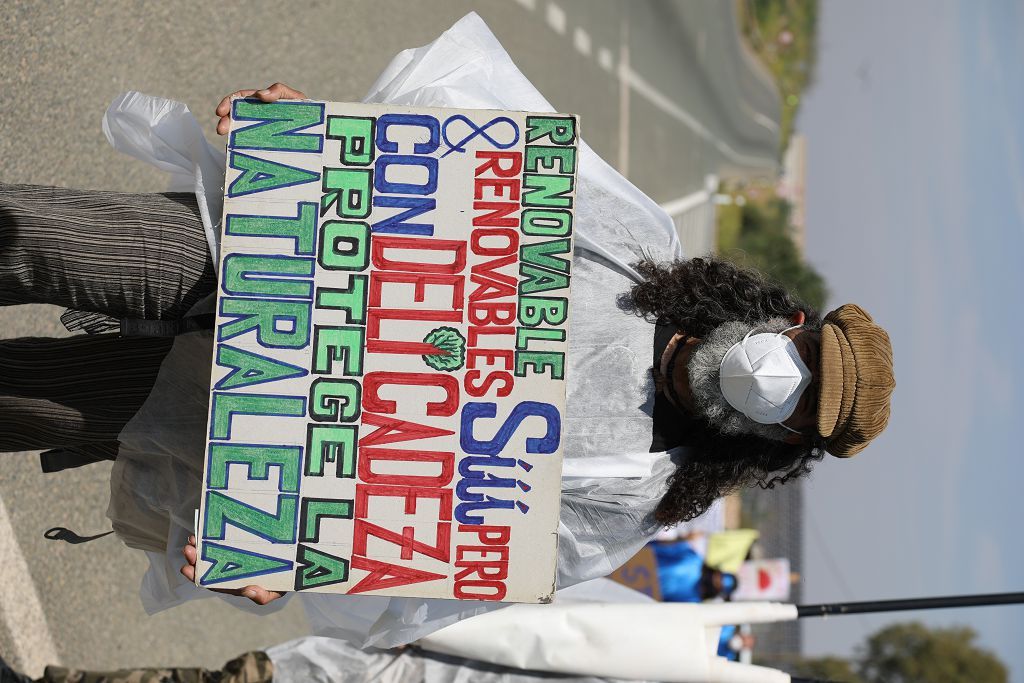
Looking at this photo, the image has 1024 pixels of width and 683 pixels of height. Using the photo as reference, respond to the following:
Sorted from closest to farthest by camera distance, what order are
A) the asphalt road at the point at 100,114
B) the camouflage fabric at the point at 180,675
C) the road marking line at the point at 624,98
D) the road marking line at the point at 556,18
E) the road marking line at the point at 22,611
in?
the camouflage fabric at the point at 180,675, the road marking line at the point at 22,611, the asphalt road at the point at 100,114, the road marking line at the point at 556,18, the road marking line at the point at 624,98

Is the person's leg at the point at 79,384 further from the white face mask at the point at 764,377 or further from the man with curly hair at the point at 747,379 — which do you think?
the white face mask at the point at 764,377

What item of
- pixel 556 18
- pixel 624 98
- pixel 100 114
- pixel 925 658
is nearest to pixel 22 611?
pixel 100 114

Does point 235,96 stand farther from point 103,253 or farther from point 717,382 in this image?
point 717,382

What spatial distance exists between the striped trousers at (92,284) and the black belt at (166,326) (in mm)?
23

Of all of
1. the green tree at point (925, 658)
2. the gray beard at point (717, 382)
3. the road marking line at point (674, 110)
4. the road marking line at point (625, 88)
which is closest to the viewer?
the gray beard at point (717, 382)

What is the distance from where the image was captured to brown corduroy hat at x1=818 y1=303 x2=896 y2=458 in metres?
2.73

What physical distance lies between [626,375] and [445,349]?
1.84 ft

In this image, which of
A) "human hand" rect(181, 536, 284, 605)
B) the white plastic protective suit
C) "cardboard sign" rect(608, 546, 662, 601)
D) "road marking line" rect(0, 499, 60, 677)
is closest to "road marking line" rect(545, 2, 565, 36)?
"cardboard sign" rect(608, 546, 662, 601)

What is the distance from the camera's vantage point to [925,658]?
55.4 ft

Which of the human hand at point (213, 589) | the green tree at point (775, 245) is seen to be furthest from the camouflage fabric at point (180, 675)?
the green tree at point (775, 245)

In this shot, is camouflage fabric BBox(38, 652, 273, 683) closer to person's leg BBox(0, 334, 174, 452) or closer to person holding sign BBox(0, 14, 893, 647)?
person holding sign BBox(0, 14, 893, 647)

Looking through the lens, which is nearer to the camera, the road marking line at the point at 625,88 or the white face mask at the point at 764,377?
the white face mask at the point at 764,377

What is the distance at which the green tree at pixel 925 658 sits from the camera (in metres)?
16.3

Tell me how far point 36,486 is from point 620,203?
2600mm
